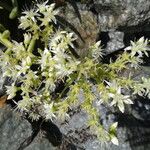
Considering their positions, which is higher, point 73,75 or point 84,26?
point 73,75

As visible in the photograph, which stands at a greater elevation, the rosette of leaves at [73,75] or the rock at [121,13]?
the rosette of leaves at [73,75]

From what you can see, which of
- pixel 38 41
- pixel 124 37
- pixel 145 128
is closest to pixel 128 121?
pixel 145 128

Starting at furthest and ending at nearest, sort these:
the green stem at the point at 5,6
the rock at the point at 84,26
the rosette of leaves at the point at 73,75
Answer: the rock at the point at 84,26
the green stem at the point at 5,6
the rosette of leaves at the point at 73,75

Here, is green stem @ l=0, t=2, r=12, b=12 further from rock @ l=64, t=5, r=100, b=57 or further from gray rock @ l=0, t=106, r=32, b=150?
gray rock @ l=0, t=106, r=32, b=150

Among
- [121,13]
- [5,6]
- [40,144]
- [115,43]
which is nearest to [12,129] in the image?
[40,144]

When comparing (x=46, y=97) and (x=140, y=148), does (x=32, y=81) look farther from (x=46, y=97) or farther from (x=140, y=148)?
(x=140, y=148)

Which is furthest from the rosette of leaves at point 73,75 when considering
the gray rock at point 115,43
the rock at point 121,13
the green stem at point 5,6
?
the gray rock at point 115,43

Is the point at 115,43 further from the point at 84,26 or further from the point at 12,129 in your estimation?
the point at 12,129

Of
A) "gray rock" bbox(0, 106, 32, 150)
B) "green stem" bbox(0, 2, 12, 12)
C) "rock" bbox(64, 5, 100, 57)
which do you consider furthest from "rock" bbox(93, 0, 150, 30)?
"gray rock" bbox(0, 106, 32, 150)

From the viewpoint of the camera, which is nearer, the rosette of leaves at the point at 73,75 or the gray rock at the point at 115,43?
the rosette of leaves at the point at 73,75

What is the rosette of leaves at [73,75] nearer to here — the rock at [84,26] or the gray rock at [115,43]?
the rock at [84,26]

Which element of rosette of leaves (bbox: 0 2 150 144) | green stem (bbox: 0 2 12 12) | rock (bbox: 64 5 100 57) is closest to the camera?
rosette of leaves (bbox: 0 2 150 144)
